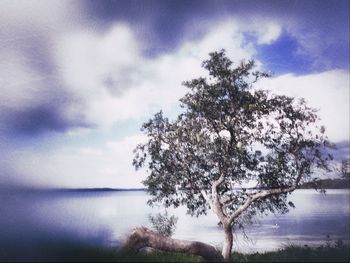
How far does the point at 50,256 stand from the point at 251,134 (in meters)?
8.27

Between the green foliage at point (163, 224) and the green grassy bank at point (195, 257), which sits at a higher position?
the green foliage at point (163, 224)

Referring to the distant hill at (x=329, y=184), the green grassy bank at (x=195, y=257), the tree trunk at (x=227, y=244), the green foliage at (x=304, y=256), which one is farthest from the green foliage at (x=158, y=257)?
the distant hill at (x=329, y=184)

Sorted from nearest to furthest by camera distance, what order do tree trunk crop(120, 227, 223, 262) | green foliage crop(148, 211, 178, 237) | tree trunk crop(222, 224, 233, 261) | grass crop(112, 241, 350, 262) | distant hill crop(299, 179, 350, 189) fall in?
tree trunk crop(120, 227, 223, 262), grass crop(112, 241, 350, 262), tree trunk crop(222, 224, 233, 261), distant hill crop(299, 179, 350, 189), green foliage crop(148, 211, 178, 237)

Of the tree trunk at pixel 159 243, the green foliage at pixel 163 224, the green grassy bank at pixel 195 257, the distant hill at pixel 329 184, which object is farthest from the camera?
the green foliage at pixel 163 224

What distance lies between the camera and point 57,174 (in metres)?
21.8

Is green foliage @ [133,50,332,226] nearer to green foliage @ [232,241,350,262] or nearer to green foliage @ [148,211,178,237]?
green foliage @ [232,241,350,262]

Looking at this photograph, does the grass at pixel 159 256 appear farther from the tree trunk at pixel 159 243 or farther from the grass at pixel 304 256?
the tree trunk at pixel 159 243

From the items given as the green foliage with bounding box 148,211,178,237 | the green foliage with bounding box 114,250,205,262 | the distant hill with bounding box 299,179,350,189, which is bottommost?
the green foliage with bounding box 114,250,205,262

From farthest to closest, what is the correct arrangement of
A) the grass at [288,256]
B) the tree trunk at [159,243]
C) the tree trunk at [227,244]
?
the tree trunk at [227,244], the grass at [288,256], the tree trunk at [159,243]

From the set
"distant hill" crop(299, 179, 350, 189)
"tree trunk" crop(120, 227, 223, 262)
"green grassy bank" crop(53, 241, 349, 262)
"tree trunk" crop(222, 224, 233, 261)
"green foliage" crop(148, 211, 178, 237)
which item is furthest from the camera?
"green foliage" crop(148, 211, 178, 237)

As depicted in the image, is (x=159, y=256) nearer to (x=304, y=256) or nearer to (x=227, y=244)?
(x=227, y=244)

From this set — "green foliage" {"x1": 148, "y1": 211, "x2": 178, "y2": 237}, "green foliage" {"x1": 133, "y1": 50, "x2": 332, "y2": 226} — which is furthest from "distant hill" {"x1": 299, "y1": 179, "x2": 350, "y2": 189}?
"green foliage" {"x1": 148, "y1": 211, "x2": 178, "y2": 237}

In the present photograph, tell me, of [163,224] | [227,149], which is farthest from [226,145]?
[163,224]

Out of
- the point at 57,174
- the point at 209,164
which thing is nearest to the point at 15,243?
the point at 57,174
